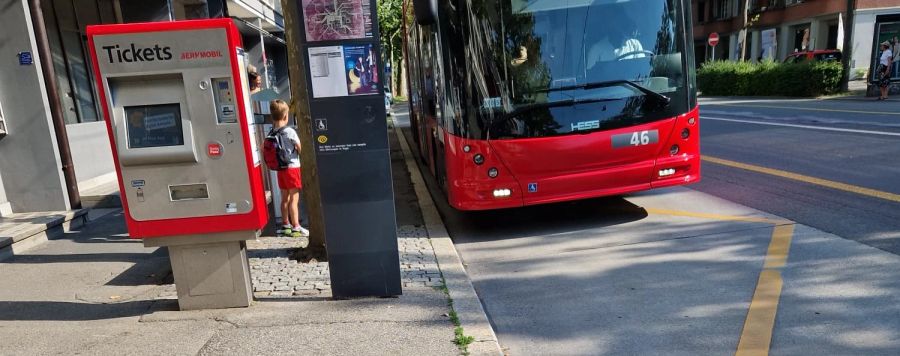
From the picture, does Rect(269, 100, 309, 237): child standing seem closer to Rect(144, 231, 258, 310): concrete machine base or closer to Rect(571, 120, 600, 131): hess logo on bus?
Rect(144, 231, 258, 310): concrete machine base

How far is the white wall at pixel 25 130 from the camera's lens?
6.44 m

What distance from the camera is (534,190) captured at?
5.70m

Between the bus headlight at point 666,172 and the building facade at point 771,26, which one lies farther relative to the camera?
the building facade at point 771,26

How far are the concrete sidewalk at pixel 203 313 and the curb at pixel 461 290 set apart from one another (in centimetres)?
4

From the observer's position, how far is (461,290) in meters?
4.24

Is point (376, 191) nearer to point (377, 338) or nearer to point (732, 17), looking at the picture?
point (377, 338)

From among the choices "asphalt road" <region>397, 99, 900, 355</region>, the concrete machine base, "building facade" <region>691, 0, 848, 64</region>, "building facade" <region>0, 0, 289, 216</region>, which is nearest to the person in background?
"building facade" <region>691, 0, 848, 64</region>

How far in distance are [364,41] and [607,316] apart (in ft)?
8.15

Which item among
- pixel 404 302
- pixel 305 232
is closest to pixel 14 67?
pixel 305 232

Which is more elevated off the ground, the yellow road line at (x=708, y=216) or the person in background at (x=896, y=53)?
the person in background at (x=896, y=53)

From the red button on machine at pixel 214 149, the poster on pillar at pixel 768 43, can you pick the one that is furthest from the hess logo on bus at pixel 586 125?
the poster on pillar at pixel 768 43

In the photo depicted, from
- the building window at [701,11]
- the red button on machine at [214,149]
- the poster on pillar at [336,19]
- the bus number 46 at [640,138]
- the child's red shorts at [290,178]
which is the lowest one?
the child's red shorts at [290,178]

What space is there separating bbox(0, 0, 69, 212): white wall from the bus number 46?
670cm

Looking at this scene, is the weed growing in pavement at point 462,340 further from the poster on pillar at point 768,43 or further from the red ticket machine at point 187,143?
the poster on pillar at point 768,43
